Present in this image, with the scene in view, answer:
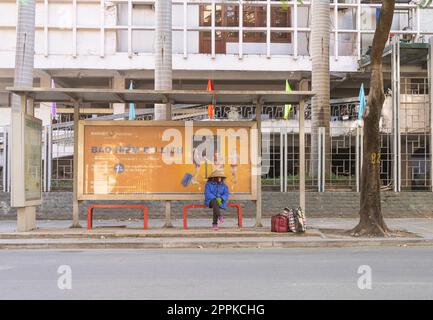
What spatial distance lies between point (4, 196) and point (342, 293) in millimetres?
13810

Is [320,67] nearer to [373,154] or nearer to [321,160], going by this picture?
[321,160]

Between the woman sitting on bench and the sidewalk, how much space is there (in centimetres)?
62

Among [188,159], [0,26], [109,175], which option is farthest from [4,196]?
[0,26]

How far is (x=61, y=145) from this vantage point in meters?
18.9

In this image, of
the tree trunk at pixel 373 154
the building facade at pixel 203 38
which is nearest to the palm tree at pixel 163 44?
the tree trunk at pixel 373 154

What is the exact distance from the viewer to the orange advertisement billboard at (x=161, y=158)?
50.0ft

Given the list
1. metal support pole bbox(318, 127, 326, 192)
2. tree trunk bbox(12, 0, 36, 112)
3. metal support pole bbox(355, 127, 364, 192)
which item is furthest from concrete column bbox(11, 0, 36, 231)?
metal support pole bbox(355, 127, 364, 192)

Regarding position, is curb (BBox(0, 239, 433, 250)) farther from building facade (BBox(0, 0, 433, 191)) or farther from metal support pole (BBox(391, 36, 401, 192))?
building facade (BBox(0, 0, 433, 191))

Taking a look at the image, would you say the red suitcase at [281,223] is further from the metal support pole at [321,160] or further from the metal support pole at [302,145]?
the metal support pole at [321,160]

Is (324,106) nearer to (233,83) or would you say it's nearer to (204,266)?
(204,266)

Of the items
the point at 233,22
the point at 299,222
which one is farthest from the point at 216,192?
the point at 233,22

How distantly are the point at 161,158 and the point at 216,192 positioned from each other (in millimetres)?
1795

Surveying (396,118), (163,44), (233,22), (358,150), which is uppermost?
(233,22)

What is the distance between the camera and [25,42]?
17641 millimetres
